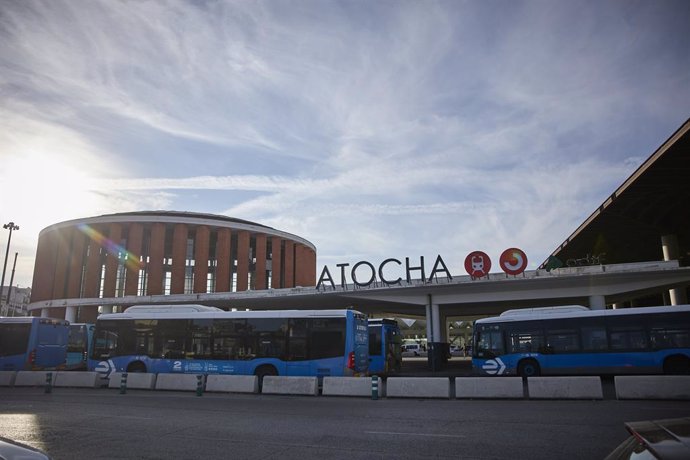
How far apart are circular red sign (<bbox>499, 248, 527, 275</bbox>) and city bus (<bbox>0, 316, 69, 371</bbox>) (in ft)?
84.7

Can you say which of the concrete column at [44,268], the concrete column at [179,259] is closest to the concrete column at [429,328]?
the concrete column at [179,259]

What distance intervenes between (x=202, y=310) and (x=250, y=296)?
19.2 metres

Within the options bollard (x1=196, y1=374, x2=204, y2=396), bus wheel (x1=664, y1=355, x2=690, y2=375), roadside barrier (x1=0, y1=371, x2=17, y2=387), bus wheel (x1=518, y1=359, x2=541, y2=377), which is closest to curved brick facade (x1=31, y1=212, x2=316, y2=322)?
roadside barrier (x1=0, y1=371, x2=17, y2=387)

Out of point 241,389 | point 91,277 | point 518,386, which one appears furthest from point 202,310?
point 91,277

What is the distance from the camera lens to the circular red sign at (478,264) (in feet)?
106

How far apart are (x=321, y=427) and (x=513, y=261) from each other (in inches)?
922

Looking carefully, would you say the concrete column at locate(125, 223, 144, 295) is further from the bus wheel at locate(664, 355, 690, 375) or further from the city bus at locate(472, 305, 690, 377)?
the bus wheel at locate(664, 355, 690, 375)

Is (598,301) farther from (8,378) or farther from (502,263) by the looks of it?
(8,378)

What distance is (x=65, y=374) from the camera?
20.8 m

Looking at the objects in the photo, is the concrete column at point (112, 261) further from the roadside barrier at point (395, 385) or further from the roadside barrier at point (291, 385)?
the roadside barrier at point (291, 385)

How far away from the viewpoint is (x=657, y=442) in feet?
9.64

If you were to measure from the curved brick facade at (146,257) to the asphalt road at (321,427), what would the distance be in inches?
1684

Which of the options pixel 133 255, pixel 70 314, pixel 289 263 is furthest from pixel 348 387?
pixel 289 263

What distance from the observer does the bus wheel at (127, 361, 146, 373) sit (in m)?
21.6
